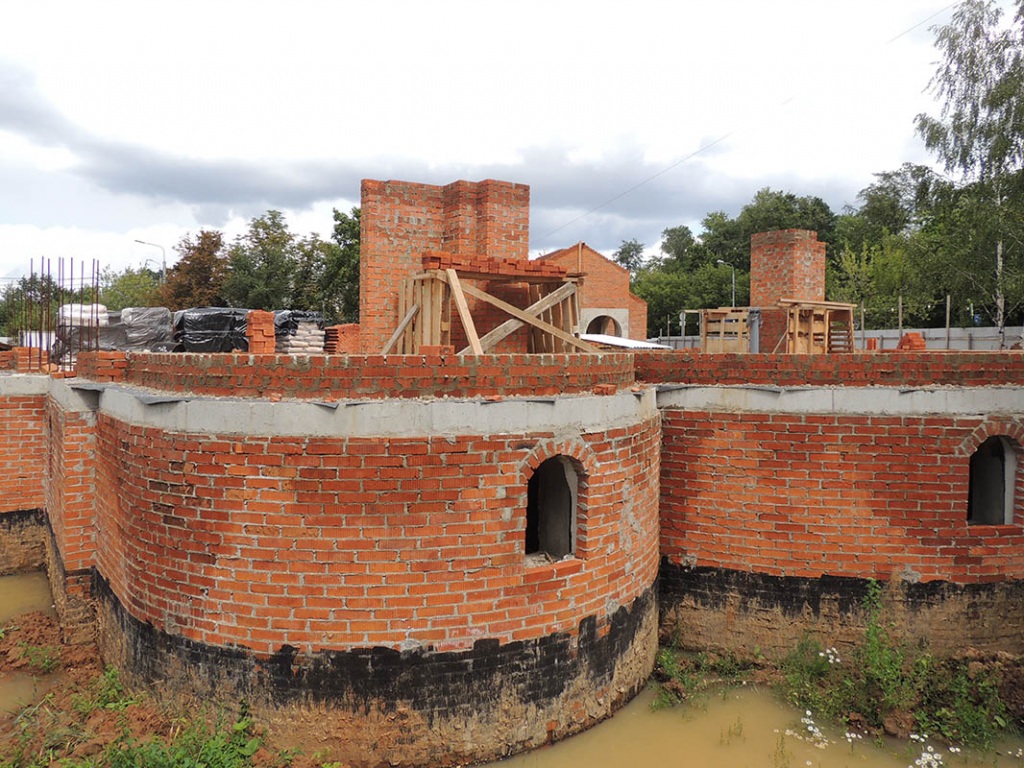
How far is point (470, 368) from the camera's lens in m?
4.86

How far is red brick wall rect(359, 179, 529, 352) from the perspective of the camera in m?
8.65

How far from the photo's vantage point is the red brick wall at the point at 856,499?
602 cm

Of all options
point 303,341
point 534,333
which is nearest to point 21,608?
point 534,333

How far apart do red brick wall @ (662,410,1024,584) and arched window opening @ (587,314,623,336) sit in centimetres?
2059

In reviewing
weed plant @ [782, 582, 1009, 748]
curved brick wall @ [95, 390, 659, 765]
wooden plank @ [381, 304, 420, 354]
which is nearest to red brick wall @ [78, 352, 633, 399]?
curved brick wall @ [95, 390, 659, 765]

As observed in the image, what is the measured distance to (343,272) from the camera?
2658 centimetres

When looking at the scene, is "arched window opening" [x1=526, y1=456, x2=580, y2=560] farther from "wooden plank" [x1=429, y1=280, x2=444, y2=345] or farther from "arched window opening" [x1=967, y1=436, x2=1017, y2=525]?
"arched window opening" [x1=967, y1=436, x2=1017, y2=525]

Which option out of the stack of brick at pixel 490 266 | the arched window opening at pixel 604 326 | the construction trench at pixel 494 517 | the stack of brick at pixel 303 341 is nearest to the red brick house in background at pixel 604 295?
the arched window opening at pixel 604 326

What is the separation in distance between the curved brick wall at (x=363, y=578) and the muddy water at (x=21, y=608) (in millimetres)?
1455

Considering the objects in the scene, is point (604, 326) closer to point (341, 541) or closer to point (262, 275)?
point (262, 275)

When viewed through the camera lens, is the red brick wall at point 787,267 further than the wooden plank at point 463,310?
Yes

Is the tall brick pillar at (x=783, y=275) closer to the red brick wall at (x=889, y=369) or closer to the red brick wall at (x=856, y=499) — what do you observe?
the red brick wall at (x=889, y=369)

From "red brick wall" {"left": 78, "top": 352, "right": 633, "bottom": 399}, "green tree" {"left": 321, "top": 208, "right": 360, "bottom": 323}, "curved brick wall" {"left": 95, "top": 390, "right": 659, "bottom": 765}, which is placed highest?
"green tree" {"left": 321, "top": 208, "right": 360, "bottom": 323}

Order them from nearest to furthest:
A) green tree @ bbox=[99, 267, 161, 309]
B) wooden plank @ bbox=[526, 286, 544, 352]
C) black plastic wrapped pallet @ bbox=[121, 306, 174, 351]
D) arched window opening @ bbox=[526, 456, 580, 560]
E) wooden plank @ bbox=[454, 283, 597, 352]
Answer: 1. arched window opening @ bbox=[526, 456, 580, 560]
2. wooden plank @ bbox=[454, 283, 597, 352]
3. wooden plank @ bbox=[526, 286, 544, 352]
4. black plastic wrapped pallet @ bbox=[121, 306, 174, 351]
5. green tree @ bbox=[99, 267, 161, 309]
